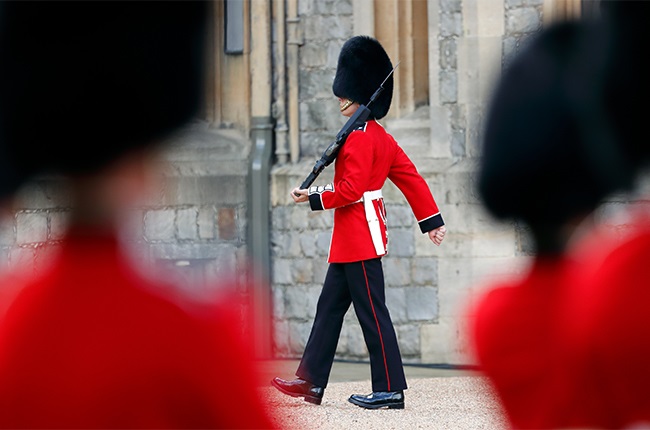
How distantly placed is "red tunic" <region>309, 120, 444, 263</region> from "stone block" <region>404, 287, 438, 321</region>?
225cm

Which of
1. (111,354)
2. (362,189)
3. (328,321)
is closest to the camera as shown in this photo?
(111,354)

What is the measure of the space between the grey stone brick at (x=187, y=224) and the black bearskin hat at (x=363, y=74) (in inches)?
116

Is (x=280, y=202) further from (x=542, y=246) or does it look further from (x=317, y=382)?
(x=542, y=246)

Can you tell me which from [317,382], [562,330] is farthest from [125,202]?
[317,382]

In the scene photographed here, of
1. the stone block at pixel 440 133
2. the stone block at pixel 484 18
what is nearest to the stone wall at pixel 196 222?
the stone block at pixel 440 133

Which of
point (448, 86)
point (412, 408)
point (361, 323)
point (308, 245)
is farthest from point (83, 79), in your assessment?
point (308, 245)

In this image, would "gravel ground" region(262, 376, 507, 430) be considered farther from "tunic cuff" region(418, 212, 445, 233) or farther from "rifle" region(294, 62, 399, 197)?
"rifle" region(294, 62, 399, 197)

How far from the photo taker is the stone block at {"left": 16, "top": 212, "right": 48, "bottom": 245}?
7.77 metres

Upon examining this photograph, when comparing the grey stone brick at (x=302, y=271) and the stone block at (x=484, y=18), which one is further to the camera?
the grey stone brick at (x=302, y=271)

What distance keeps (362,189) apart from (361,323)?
0.51m

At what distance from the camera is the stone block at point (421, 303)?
7449mm

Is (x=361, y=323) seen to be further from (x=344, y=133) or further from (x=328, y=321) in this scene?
(x=344, y=133)

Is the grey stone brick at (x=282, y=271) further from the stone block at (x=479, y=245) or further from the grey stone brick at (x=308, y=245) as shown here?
the stone block at (x=479, y=245)

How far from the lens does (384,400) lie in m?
5.27
